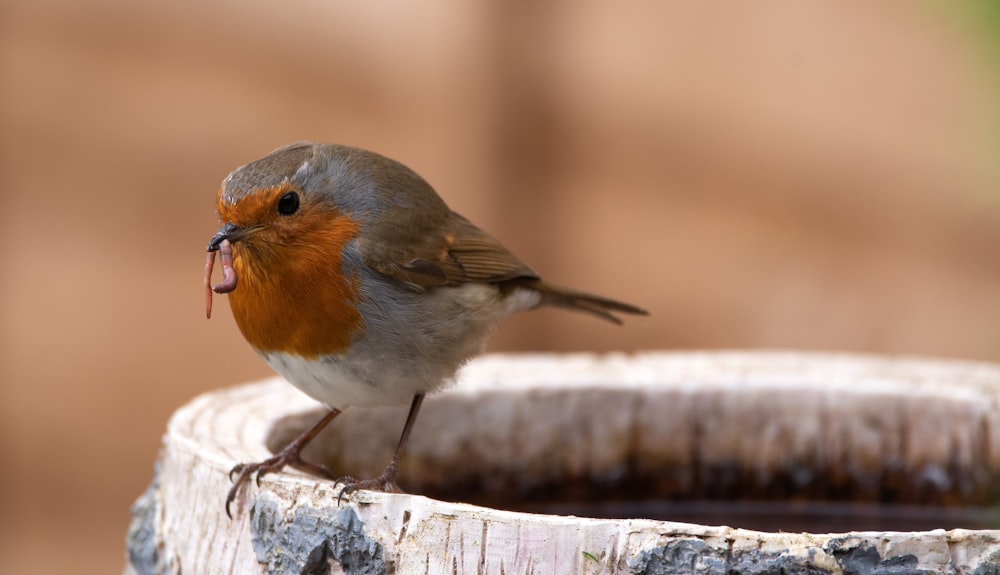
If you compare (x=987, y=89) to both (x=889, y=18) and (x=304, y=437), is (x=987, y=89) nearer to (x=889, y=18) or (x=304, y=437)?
(x=304, y=437)

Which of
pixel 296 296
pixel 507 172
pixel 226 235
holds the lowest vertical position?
pixel 296 296

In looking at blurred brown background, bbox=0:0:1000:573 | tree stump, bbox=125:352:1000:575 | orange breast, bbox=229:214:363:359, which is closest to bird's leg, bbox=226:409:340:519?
tree stump, bbox=125:352:1000:575

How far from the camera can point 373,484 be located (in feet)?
9.46

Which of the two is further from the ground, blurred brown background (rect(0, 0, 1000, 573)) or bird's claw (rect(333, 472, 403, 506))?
blurred brown background (rect(0, 0, 1000, 573))

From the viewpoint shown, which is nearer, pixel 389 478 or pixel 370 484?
pixel 370 484

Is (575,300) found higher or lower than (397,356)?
higher

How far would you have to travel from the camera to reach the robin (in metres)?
3.02

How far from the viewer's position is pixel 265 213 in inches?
119

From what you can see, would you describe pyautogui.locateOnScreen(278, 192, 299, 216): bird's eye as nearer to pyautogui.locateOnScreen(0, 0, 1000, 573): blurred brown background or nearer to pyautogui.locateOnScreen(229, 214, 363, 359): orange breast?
pyautogui.locateOnScreen(229, 214, 363, 359): orange breast

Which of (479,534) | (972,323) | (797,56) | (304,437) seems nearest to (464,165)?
(797,56)

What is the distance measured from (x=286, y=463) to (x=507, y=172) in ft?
14.6

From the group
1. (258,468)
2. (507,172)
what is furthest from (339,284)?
(507,172)

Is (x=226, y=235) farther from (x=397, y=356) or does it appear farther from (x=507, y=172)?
(x=507, y=172)

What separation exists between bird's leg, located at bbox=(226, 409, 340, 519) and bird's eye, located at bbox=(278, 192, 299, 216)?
1.88 ft
